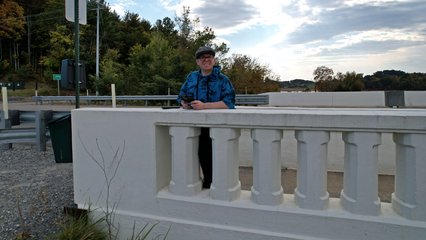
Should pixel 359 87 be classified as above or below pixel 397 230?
above

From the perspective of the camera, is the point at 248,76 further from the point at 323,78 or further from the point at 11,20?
the point at 11,20

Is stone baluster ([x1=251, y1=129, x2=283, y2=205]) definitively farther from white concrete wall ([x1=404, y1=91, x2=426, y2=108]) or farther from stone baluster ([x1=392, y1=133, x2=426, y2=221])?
white concrete wall ([x1=404, y1=91, x2=426, y2=108])

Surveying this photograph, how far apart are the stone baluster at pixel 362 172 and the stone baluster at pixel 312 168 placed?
0.51 feet

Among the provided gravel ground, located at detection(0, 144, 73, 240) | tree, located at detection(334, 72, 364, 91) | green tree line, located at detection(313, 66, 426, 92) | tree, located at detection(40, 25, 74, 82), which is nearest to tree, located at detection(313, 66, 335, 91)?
green tree line, located at detection(313, 66, 426, 92)

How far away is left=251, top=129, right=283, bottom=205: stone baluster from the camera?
2.63 metres

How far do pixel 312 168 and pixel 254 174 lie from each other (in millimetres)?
428

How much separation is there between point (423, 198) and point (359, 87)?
58.5 feet


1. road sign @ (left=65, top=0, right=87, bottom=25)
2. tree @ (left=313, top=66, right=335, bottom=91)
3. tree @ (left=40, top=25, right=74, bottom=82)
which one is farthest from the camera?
tree @ (left=40, top=25, right=74, bottom=82)

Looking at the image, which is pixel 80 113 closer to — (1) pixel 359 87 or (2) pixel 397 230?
(2) pixel 397 230

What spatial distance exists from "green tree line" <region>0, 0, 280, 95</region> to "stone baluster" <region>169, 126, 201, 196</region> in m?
27.9

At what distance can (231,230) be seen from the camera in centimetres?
275

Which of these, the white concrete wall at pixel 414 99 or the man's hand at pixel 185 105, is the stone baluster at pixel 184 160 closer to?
the man's hand at pixel 185 105

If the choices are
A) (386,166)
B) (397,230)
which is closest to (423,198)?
(397,230)

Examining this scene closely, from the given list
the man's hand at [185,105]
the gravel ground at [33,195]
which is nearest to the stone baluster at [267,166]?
the man's hand at [185,105]
